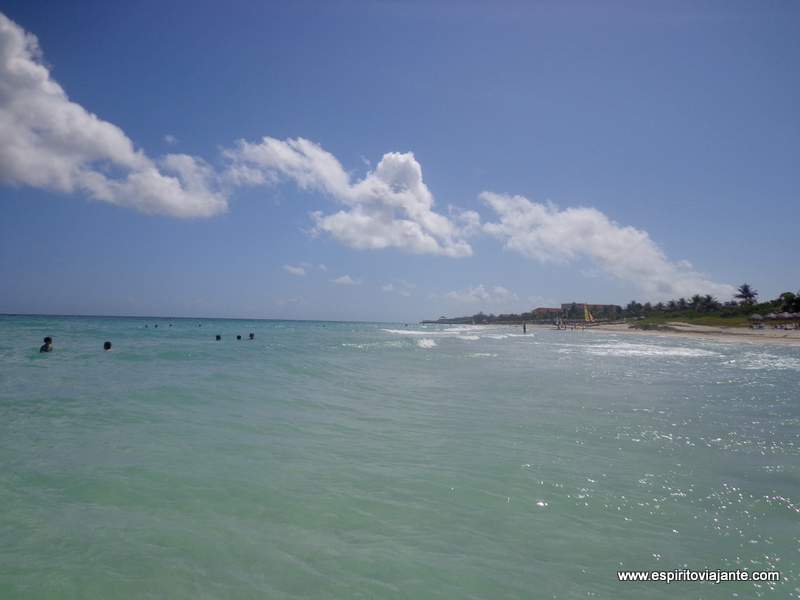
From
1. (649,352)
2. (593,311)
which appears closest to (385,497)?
(649,352)

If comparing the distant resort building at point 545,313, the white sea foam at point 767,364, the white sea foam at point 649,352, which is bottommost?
the white sea foam at point 649,352

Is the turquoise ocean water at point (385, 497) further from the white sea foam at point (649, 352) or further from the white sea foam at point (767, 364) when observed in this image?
the white sea foam at point (649, 352)

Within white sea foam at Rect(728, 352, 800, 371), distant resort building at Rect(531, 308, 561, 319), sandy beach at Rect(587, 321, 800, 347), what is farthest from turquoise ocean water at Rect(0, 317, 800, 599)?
distant resort building at Rect(531, 308, 561, 319)

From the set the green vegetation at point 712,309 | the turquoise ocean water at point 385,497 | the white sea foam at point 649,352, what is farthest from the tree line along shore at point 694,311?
the turquoise ocean water at point 385,497

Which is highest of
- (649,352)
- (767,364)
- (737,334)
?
(737,334)

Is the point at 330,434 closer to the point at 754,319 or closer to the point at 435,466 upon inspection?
the point at 435,466

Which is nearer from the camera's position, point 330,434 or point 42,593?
point 42,593

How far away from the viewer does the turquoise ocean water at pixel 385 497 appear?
340cm

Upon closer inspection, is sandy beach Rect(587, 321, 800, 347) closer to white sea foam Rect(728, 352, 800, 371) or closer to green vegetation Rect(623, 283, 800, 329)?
green vegetation Rect(623, 283, 800, 329)

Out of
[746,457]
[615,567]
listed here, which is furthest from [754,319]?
[615,567]

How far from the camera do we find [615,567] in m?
3.61

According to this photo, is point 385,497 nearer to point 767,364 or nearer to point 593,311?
point 767,364

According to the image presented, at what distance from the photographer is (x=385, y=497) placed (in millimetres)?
4855

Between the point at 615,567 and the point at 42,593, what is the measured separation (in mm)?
4644
